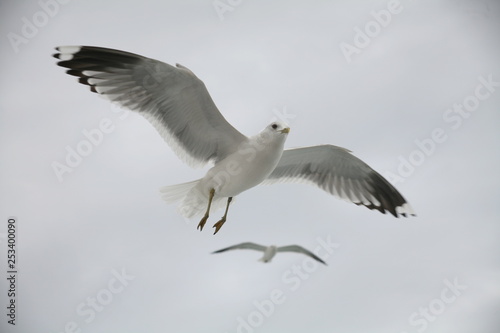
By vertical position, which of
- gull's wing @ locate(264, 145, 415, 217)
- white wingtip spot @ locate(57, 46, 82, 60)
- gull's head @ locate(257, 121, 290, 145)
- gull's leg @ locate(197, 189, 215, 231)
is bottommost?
gull's leg @ locate(197, 189, 215, 231)

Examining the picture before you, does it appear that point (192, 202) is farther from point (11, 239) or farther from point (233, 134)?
point (11, 239)

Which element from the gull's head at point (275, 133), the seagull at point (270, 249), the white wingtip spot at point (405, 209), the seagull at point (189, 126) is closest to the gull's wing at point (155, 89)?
the seagull at point (189, 126)

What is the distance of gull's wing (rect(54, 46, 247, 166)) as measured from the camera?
11.8 feet

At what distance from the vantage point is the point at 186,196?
13.0ft

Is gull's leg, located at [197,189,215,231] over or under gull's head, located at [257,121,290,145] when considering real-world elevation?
under

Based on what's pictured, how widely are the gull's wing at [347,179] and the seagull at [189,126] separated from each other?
18 centimetres

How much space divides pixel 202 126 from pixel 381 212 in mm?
1590

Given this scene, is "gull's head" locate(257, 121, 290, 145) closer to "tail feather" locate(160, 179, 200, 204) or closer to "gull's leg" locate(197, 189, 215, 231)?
"gull's leg" locate(197, 189, 215, 231)

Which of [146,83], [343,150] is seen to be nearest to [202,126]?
[146,83]

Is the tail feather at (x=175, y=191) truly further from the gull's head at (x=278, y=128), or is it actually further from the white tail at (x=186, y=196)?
the gull's head at (x=278, y=128)

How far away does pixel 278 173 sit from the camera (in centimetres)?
457

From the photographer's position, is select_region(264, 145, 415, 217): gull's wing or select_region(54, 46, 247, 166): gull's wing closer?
select_region(54, 46, 247, 166): gull's wing

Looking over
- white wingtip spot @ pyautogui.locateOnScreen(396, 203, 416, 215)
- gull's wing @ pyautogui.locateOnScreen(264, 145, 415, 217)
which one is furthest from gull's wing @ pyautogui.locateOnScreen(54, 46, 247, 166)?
white wingtip spot @ pyautogui.locateOnScreen(396, 203, 416, 215)

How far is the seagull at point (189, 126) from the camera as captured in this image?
360 centimetres
